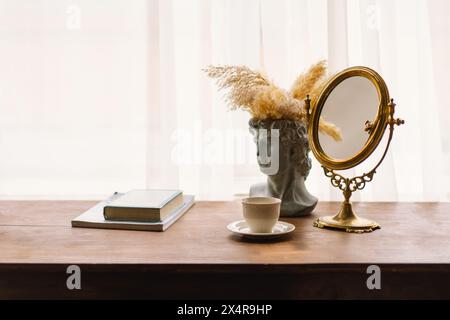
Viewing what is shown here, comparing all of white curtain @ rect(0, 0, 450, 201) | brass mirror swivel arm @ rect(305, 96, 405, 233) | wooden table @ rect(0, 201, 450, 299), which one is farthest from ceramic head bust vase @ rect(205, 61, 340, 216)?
white curtain @ rect(0, 0, 450, 201)

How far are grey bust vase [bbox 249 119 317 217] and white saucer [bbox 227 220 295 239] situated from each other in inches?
4.7

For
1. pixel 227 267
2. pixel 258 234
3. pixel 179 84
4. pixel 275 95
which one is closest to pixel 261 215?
pixel 258 234

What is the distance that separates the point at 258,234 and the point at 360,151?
0.98ft

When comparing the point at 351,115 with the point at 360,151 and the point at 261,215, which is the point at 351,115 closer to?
the point at 360,151

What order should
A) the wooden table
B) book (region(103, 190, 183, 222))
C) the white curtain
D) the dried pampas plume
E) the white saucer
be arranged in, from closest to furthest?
the wooden table < the white saucer < book (region(103, 190, 183, 222)) < the dried pampas plume < the white curtain

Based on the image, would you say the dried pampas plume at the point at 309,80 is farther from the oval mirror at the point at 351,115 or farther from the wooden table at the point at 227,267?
the wooden table at the point at 227,267

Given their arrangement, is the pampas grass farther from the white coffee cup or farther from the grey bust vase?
the white coffee cup

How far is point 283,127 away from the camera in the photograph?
112cm

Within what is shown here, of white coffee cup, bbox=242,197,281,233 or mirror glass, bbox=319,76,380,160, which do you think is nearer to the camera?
white coffee cup, bbox=242,197,281,233

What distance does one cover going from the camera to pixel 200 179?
1.57 m

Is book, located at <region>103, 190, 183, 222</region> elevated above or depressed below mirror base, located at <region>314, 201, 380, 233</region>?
above

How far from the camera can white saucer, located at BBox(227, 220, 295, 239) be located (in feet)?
3.07
